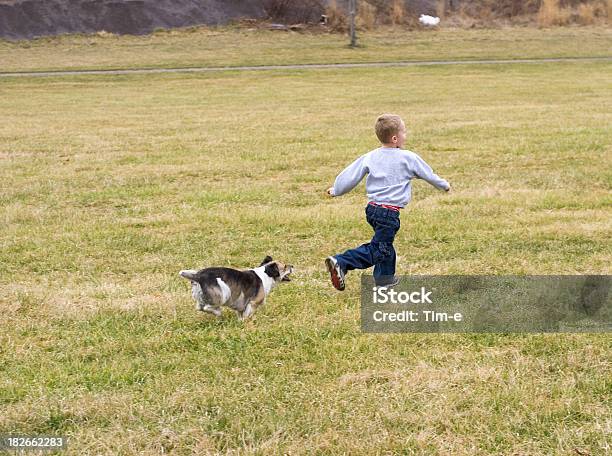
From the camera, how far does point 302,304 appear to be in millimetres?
6496

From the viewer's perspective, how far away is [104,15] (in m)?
53.1

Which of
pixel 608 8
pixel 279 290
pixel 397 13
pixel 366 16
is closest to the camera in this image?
pixel 279 290

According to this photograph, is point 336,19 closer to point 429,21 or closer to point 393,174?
point 429,21

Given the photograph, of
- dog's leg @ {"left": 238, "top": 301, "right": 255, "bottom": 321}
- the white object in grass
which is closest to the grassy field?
dog's leg @ {"left": 238, "top": 301, "right": 255, "bottom": 321}

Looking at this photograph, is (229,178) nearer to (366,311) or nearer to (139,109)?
(366,311)

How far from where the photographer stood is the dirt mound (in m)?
51.3

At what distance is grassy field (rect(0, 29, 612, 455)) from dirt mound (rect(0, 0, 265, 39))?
35233 millimetres

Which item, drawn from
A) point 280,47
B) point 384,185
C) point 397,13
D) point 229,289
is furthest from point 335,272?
point 397,13

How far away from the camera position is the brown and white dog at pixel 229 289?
5785 mm

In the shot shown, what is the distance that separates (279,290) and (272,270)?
48 centimetres

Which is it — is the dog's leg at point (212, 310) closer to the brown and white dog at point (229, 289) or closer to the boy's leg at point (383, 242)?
the brown and white dog at point (229, 289)

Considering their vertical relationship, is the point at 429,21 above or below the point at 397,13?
below

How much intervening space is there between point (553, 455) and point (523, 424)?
13.0 inches

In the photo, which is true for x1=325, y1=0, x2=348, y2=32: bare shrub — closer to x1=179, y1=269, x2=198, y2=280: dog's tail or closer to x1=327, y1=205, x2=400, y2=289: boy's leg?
x1=327, y1=205, x2=400, y2=289: boy's leg
